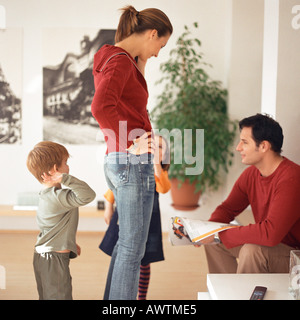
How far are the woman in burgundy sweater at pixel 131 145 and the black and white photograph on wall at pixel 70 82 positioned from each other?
2043 millimetres

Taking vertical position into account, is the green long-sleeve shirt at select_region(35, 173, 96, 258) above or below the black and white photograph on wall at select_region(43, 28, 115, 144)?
below

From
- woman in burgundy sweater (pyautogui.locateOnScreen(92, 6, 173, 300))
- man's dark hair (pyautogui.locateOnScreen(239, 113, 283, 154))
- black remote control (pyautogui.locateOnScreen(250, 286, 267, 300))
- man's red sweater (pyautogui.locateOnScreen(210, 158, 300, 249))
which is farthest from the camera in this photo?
man's dark hair (pyautogui.locateOnScreen(239, 113, 283, 154))

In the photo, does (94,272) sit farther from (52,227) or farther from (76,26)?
(76,26)

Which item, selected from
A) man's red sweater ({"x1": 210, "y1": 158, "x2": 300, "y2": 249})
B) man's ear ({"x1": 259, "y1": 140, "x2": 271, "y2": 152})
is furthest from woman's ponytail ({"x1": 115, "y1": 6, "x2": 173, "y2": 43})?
man's red sweater ({"x1": 210, "y1": 158, "x2": 300, "y2": 249})

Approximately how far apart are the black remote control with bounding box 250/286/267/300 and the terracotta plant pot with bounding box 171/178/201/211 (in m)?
2.26

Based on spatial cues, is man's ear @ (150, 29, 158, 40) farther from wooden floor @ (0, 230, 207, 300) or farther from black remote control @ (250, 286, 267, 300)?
wooden floor @ (0, 230, 207, 300)

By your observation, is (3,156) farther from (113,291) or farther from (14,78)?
(113,291)

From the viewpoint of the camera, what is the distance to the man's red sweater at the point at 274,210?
159 centimetres

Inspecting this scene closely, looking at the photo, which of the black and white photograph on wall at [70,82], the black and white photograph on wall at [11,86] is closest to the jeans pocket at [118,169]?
the black and white photograph on wall at [70,82]

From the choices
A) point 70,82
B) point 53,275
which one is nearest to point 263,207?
point 53,275

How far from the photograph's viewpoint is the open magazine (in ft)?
5.47

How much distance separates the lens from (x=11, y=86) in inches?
142

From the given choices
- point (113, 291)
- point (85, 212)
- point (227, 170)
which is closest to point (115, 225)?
point (113, 291)

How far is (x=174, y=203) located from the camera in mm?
3646
